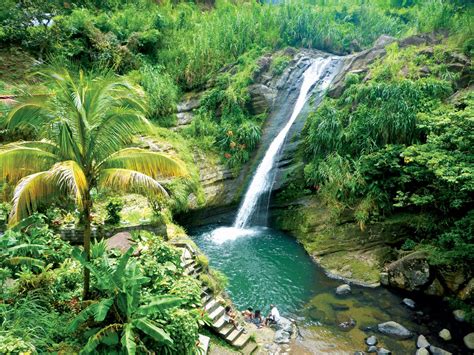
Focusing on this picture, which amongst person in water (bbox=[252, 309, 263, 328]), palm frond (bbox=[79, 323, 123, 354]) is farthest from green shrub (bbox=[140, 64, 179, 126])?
palm frond (bbox=[79, 323, 123, 354])

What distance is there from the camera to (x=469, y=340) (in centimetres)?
964

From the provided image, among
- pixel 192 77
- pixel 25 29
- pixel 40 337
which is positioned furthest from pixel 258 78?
pixel 40 337

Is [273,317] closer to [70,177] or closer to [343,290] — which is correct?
[343,290]

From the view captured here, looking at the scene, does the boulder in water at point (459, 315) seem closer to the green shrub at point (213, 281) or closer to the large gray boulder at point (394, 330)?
the large gray boulder at point (394, 330)

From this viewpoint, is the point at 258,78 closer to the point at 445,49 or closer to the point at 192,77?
the point at 192,77

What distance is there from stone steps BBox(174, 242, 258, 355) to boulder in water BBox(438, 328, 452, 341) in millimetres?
5703

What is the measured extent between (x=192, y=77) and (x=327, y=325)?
17188 mm

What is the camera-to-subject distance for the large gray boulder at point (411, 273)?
38.6 feet

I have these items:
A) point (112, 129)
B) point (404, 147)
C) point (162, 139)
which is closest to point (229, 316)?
point (112, 129)

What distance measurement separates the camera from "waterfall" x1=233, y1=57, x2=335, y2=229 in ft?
56.6

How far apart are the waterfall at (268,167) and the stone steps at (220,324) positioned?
733 cm

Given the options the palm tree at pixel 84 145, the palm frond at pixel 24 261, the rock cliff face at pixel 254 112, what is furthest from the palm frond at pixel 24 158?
the rock cliff face at pixel 254 112

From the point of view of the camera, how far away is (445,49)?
1642 cm

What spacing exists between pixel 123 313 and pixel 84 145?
3.27m
